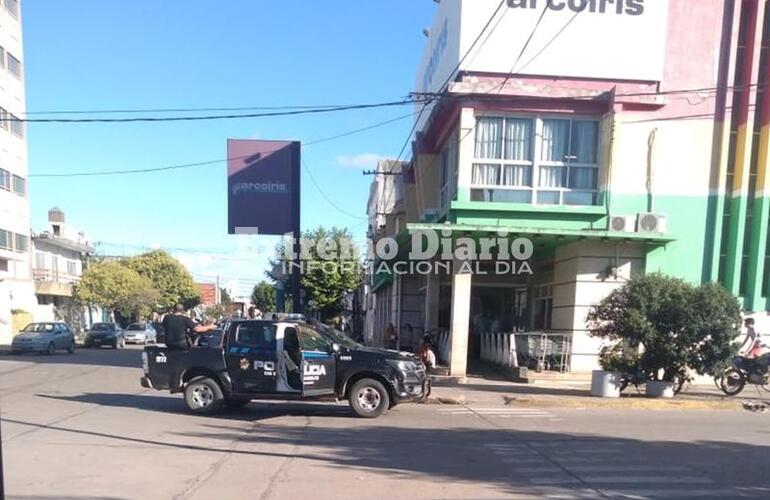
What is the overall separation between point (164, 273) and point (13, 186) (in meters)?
24.5

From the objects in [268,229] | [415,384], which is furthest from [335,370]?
[268,229]

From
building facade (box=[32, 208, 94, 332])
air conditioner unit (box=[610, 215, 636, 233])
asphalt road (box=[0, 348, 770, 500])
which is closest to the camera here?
asphalt road (box=[0, 348, 770, 500])

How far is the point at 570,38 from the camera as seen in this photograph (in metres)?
17.4

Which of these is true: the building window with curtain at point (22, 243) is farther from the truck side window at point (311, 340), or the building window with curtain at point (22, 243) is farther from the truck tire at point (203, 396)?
the truck side window at point (311, 340)

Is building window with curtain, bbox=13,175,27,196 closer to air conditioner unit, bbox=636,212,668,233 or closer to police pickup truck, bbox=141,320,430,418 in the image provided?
police pickup truck, bbox=141,320,430,418

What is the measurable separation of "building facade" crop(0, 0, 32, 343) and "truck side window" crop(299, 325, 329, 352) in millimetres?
32375

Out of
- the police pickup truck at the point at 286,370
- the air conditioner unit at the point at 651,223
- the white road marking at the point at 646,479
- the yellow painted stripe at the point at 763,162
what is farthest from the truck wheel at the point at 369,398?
the yellow painted stripe at the point at 763,162

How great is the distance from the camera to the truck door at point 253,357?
36.0ft

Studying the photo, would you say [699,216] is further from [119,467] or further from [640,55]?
[119,467]

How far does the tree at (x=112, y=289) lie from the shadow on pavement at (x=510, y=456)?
4053cm

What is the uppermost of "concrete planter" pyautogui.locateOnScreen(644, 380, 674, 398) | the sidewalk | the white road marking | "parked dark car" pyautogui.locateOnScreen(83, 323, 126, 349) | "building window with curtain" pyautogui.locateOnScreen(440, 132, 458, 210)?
"building window with curtain" pyautogui.locateOnScreen(440, 132, 458, 210)

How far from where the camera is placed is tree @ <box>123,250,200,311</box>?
2427 inches

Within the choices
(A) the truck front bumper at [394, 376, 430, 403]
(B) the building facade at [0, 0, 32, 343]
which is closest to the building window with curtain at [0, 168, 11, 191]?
(B) the building facade at [0, 0, 32, 343]

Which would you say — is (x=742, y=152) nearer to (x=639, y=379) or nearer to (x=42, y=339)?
(x=639, y=379)
